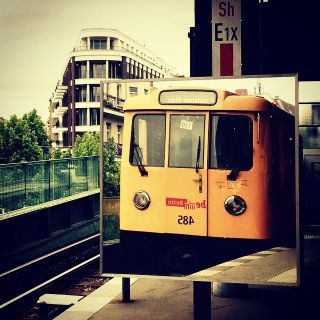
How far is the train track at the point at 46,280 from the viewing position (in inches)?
336

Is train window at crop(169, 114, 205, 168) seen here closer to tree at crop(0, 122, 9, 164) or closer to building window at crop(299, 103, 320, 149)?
building window at crop(299, 103, 320, 149)

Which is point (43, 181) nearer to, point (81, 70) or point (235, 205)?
point (235, 205)

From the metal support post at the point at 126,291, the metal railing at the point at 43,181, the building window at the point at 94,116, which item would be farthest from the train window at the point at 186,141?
the building window at the point at 94,116

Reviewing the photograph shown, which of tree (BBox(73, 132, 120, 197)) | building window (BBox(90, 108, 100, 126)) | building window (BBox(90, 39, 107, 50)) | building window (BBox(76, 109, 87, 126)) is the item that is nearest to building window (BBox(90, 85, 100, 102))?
building window (BBox(90, 108, 100, 126))

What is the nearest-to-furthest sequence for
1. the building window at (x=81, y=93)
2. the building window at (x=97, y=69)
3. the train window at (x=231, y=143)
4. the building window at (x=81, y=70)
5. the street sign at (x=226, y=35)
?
1. the train window at (x=231, y=143)
2. the street sign at (x=226, y=35)
3. the building window at (x=97, y=69)
4. the building window at (x=81, y=70)
5. the building window at (x=81, y=93)

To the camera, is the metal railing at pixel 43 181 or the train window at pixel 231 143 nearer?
the train window at pixel 231 143

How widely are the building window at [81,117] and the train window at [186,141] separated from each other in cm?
5577

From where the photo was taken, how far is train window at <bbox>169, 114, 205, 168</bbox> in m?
5.28

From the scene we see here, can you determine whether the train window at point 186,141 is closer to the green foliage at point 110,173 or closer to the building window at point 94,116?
the green foliage at point 110,173

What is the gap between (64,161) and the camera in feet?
61.8

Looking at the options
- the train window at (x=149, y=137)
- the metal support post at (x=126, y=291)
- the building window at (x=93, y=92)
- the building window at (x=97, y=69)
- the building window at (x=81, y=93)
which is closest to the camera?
the train window at (x=149, y=137)

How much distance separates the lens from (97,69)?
59.3m

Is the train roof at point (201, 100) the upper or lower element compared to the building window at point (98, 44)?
lower

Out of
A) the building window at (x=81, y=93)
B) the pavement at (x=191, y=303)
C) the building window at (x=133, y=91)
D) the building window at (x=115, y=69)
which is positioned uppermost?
the building window at (x=115, y=69)
